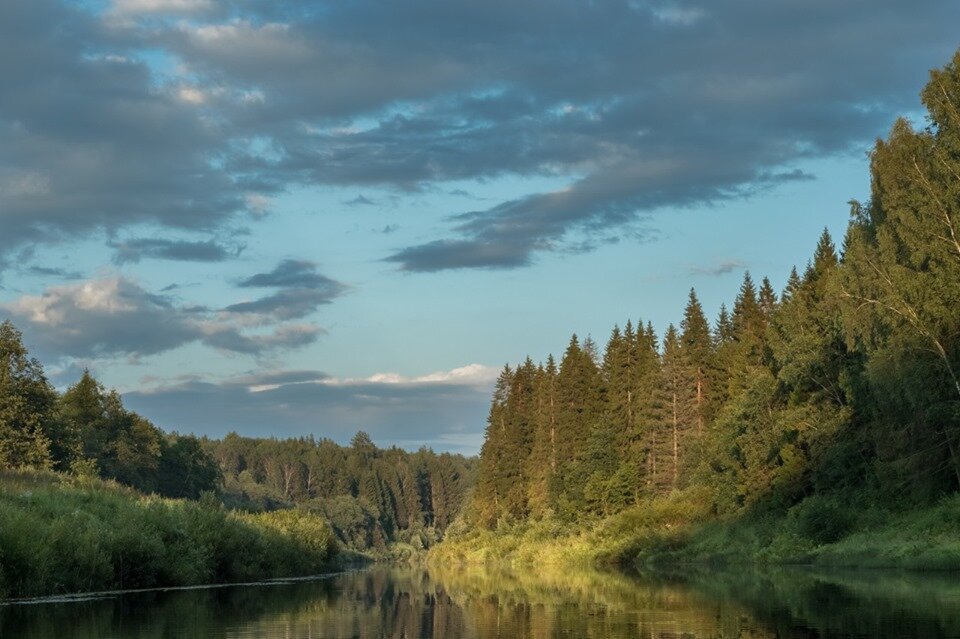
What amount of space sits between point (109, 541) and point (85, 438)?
86.0m

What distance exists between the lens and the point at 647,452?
357 feet

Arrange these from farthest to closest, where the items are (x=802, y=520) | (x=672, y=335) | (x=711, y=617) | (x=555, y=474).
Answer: (x=555, y=474)
(x=672, y=335)
(x=802, y=520)
(x=711, y=617)

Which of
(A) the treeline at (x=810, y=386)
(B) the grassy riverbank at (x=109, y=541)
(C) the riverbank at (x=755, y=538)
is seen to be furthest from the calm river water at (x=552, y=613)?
(A) the treeline at (x=810, y=386)

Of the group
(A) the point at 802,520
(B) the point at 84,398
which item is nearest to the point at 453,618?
(A) the point at 802,520

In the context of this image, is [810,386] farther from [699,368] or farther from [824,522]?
[699,368]

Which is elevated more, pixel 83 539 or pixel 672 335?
pixel 672 335

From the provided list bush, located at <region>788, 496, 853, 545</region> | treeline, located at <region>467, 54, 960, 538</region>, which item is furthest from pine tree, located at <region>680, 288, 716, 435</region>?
bush, located at <region>788, 496, 853, 545</region>

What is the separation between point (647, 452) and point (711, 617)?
85185 millimetres

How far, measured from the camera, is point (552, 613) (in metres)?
27.9

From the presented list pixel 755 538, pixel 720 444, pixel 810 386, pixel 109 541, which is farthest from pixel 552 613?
pixel 720 444

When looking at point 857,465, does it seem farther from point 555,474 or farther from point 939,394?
point 555,474

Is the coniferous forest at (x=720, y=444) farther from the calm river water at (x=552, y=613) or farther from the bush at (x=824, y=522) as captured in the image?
the calm river water at (x=552, y=613)

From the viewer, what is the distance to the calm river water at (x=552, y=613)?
2139 centimetres

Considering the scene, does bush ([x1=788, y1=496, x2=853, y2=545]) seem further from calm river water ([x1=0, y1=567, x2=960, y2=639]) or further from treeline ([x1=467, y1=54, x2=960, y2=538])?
calm river water ([x1=0, y1=567, x2=960, y2=639])
